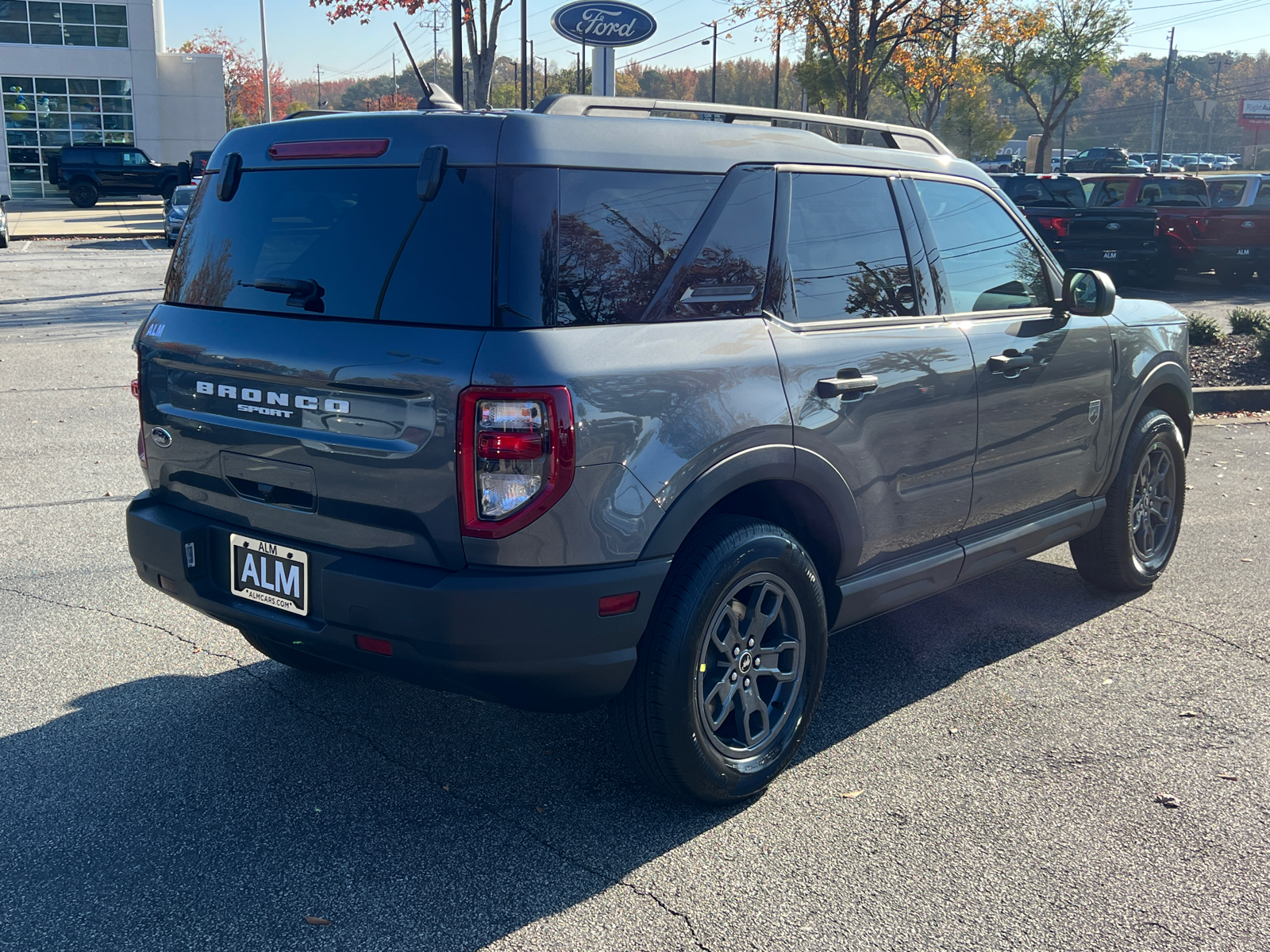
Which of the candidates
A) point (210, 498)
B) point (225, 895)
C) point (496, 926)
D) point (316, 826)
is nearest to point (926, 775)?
point (496, 926)

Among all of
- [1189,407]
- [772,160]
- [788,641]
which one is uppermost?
[772,160]

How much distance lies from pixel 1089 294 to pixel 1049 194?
1738 centimetres

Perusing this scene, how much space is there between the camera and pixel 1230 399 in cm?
1030

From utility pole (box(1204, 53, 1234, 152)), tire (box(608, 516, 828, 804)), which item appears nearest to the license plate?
tire (box(608, 516, 828, 804))

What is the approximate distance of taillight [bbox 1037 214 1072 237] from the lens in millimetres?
18672

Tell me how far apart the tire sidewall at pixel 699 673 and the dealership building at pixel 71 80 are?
154 feet

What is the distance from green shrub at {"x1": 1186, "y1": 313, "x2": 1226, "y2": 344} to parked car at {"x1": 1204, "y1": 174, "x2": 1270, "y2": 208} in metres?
7.96

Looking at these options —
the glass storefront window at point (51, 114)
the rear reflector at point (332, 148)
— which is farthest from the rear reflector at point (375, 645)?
the glass storefront window at point (51, 114)

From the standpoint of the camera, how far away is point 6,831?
318 cm

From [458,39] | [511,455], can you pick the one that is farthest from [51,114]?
[511,455]

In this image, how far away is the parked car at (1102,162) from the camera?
184 feet

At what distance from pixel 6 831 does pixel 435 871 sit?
1233mm

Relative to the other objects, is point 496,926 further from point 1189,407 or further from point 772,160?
point 1189,407

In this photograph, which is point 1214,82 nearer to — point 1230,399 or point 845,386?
point 1230,399
